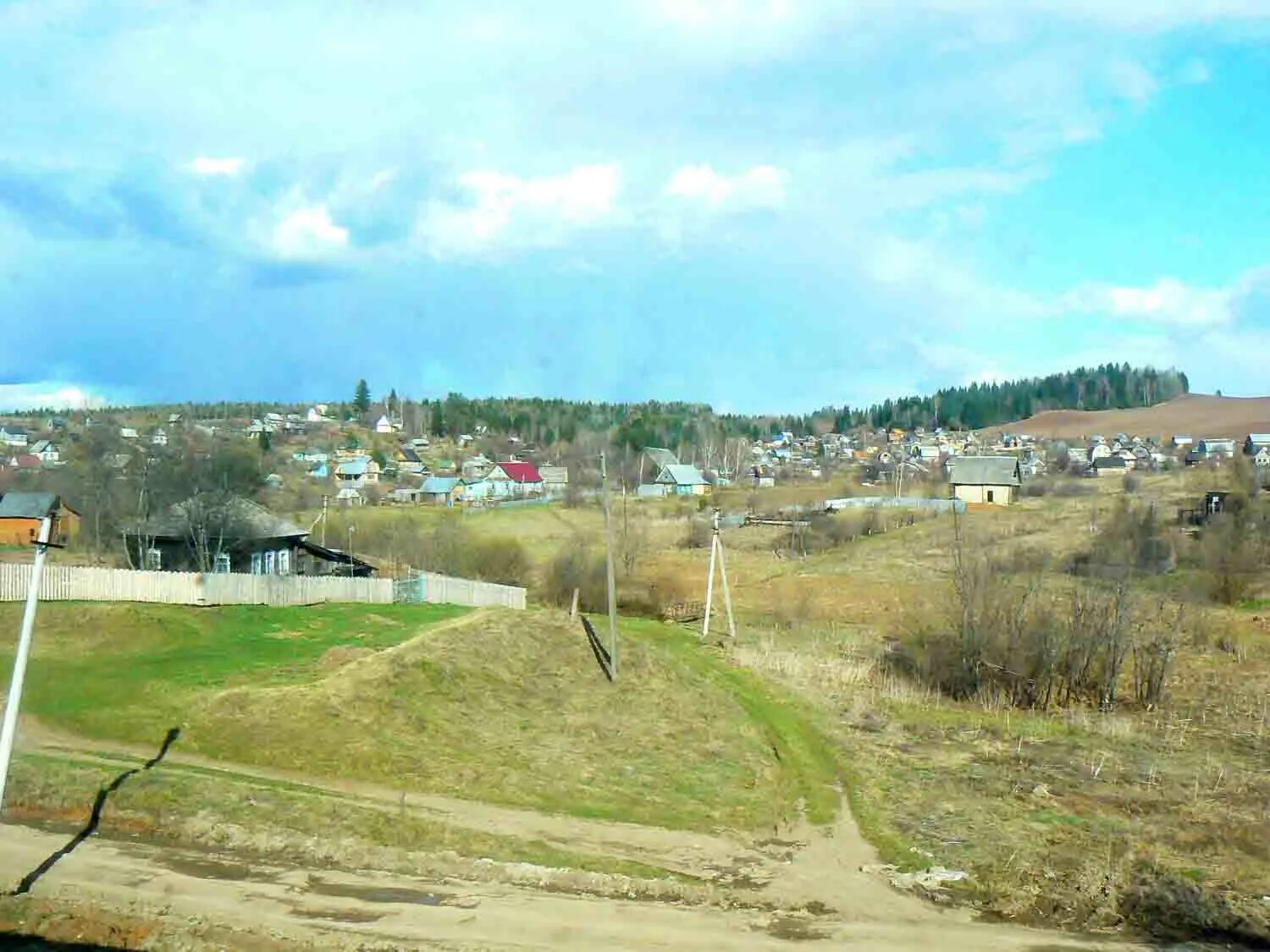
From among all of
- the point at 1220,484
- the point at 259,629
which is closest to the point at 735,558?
the point at 1220,484

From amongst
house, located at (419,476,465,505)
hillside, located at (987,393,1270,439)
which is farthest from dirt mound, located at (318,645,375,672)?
hillside, located at (987,393,1270,439)

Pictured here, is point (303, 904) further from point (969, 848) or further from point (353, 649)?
point (353, 649)

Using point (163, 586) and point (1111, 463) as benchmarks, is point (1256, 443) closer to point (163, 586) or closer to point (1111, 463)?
point (1111, 463)

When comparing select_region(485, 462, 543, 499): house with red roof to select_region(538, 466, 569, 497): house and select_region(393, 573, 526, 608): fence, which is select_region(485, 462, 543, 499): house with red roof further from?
select_region(393, 573, 526, 608): fence

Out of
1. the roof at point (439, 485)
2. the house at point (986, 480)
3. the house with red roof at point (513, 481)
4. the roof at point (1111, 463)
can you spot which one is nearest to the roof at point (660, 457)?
the house with red roof at point (513, 481)

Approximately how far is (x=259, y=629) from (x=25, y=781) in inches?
550

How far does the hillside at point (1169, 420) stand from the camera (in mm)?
134375

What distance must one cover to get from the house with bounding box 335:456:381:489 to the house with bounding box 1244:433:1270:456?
85.9m

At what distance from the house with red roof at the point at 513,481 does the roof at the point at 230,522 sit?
60920 millimetres

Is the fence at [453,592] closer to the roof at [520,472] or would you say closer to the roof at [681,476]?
the roof at [681,476]

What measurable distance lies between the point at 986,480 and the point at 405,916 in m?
80.9

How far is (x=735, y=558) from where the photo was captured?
67.2m

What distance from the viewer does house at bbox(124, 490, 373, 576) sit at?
41219 millimetres

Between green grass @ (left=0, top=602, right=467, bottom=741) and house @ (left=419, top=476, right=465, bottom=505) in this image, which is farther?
house @ (left=419, top=476, right=465, bottom=505)
